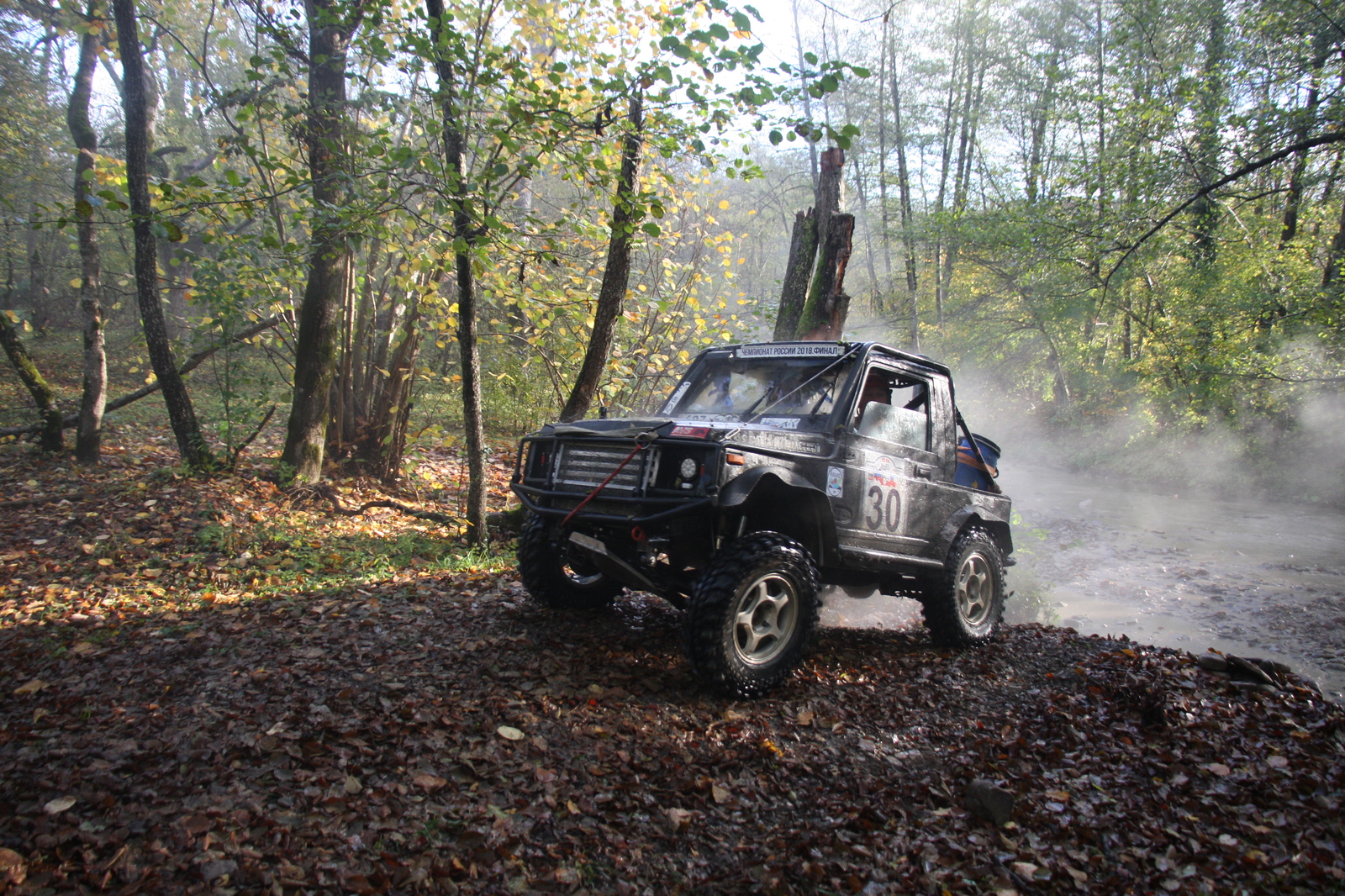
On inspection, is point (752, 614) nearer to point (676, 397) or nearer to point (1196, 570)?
point (676, 397)

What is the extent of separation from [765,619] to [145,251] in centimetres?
783

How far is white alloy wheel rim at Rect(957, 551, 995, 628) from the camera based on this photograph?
5.88m

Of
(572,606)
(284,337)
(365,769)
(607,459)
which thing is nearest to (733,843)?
(365,769)

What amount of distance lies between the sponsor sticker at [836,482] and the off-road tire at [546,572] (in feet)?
5.36

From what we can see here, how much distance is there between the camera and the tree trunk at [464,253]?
5695 millimetres

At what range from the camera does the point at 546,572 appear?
17.0 feet

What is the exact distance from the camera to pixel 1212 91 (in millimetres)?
15383

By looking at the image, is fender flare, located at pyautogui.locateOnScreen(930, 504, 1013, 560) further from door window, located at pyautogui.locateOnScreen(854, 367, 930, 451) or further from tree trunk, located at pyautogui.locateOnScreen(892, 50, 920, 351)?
tree trunk, located at pyautogui.locateOnScreen(892, 50, 920, 351)

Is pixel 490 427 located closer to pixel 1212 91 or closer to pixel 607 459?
pixel 607 459

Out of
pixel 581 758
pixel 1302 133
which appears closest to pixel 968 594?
pixel 581 758

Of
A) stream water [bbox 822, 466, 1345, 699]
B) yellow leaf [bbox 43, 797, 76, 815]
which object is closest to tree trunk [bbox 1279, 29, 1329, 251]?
stream water [bbox 822, 466, 1345, 699]

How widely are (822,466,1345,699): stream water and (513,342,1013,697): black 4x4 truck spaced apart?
1280 mm

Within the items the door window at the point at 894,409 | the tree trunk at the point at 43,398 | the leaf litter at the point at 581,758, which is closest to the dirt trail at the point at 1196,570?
the leaf litter at the point at 581,758

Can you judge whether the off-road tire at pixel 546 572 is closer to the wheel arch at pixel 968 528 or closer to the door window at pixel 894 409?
the door window at pixel 894 409
